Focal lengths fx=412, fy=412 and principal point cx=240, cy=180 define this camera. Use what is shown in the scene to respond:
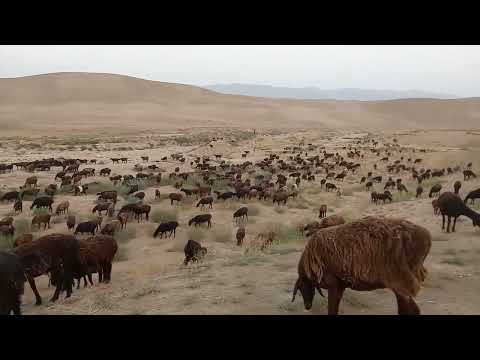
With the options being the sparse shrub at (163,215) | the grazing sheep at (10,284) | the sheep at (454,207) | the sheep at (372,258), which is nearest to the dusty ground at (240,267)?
the sparse shrub at (163,215)

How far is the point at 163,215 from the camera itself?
17.5 metres

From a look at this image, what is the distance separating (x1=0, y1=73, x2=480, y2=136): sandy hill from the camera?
306 ft

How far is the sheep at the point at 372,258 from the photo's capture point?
16.2 feet

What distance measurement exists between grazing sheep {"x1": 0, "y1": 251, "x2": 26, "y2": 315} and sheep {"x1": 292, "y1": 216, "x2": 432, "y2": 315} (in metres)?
4.48

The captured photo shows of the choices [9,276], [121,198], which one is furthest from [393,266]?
[121,198]

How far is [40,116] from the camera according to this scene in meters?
92.1

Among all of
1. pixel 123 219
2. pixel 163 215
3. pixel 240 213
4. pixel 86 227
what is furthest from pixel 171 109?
pixel 86 227

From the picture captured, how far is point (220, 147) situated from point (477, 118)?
9952 cm

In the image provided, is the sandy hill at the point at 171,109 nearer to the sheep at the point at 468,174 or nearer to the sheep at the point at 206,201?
the sheep at the point at 206,201

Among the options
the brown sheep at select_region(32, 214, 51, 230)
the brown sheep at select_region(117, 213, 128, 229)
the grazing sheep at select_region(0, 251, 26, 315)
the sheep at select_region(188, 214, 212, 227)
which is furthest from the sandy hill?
the grazing sheep at select_region(0, 251, 26, 315)

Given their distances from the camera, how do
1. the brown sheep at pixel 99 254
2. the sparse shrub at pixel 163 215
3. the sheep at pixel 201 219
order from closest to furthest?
the brown sheep at pixel 99 254 < the sheep at pixel 201 219 < the sparse shrub at pixel 163 215

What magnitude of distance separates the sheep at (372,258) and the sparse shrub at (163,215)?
A: 12.2 m

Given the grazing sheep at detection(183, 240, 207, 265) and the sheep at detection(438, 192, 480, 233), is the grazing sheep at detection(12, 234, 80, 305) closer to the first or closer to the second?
the grazing sheep at detection(183, 240, 207, 265)
